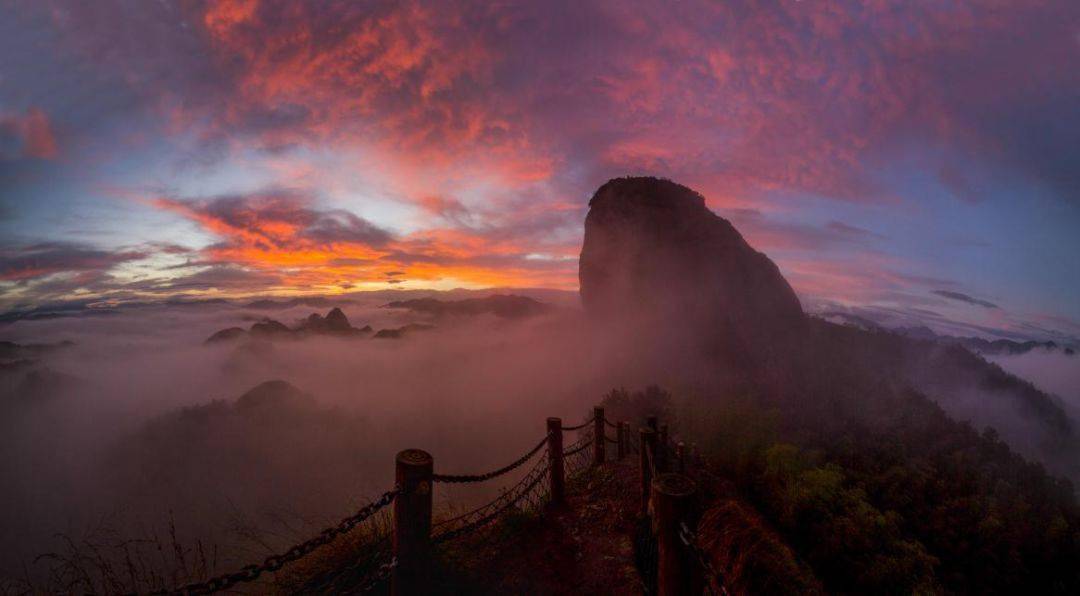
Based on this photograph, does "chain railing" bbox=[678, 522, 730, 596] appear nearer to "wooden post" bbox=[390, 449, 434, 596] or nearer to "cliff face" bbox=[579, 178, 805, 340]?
"wooden post" bbox=[390, 449, 434, 596]

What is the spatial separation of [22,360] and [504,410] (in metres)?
205

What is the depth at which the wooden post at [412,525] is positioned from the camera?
4305 millimetres

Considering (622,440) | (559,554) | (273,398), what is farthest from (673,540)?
(273,398)

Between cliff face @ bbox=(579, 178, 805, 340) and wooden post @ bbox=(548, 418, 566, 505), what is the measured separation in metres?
27.6

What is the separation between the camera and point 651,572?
200 inches

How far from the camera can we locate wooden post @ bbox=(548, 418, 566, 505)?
760 cm

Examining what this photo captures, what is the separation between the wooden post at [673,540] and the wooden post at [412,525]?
2405mm

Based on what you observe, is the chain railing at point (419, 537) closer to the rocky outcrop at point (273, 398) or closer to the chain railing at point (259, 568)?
the chain railing at point (259, 568)

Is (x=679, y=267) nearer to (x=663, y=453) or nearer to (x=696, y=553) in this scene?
(x=663, y=453)

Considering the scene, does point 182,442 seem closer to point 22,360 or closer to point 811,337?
point 811,337

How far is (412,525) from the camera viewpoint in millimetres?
4383

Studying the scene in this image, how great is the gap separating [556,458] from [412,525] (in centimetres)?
398

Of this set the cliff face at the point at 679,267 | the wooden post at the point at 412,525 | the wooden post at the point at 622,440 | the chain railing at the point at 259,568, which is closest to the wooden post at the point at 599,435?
the wooden post at the point at 622,440

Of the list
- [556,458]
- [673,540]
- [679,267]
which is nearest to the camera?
[673,540]
